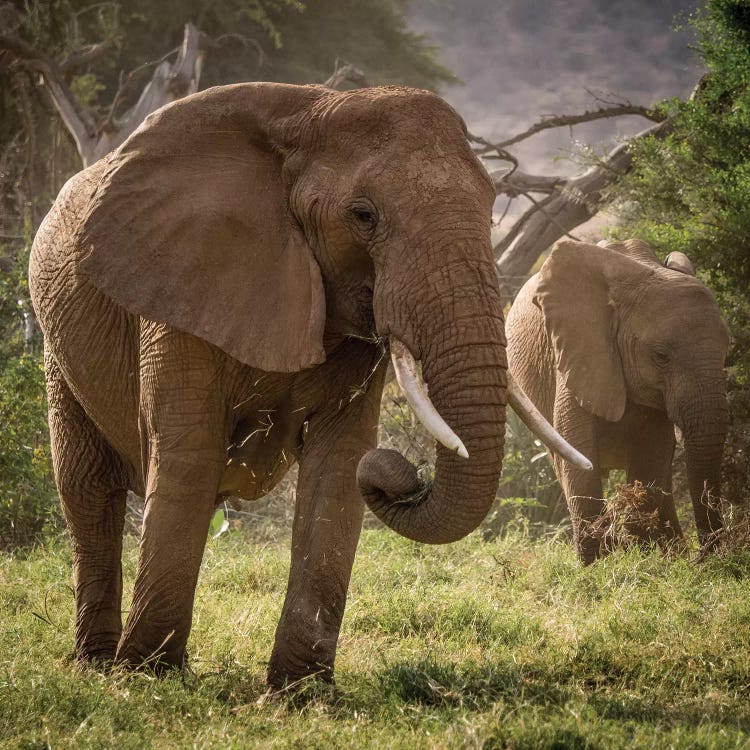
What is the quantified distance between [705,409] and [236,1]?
1188cm

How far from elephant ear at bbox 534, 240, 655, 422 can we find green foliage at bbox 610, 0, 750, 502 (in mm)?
1000

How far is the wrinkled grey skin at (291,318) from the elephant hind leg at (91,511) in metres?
0.51

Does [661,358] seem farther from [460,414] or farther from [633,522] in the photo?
[460,414]

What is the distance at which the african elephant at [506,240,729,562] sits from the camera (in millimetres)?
6730

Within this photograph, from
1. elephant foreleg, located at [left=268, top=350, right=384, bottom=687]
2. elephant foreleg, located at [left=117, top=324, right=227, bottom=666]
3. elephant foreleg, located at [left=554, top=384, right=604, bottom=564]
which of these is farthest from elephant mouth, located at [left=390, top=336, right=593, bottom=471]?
elephant foreleg, located at [left=554, top=384, right=604, bottom=564]

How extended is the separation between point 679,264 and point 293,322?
13.9ft

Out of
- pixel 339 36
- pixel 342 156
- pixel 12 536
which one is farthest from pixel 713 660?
pixel 339 36

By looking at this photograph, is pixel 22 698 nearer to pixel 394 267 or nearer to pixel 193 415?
Result: pixel 193 415

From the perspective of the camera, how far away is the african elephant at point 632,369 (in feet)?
22.1

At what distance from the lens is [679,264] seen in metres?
7.51

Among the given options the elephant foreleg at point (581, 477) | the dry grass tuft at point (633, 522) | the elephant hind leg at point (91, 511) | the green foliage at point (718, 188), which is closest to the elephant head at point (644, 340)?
the elephant foreleg at point (581, 477)

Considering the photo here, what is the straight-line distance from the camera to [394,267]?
375 cm

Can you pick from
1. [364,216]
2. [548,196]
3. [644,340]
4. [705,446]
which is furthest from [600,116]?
[364,216]

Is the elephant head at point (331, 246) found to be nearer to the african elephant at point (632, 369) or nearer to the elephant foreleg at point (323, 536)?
the elephant foreleg at point (323, 536)
